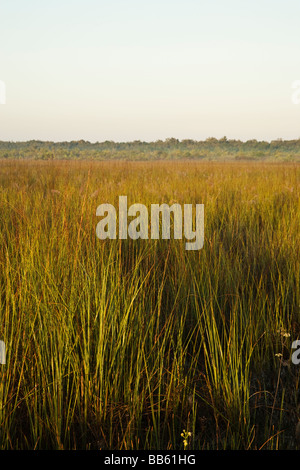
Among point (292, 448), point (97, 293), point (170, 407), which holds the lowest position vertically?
point (292, 448)

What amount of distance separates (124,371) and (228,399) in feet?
1.28

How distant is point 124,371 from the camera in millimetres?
1479

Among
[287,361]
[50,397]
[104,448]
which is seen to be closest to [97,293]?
[50,397]

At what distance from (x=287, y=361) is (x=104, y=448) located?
0.84 meters

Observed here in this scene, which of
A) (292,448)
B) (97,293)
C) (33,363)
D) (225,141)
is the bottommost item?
(292,448)

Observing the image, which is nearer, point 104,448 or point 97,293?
point 104,448
